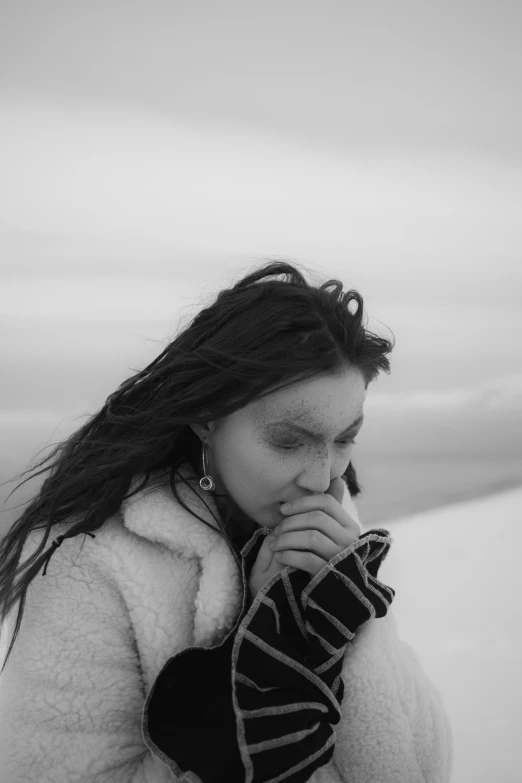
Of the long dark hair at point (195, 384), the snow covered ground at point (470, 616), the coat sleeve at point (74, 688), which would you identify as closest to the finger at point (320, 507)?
the long dark hair at point (195, 384)

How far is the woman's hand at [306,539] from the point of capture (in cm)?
126

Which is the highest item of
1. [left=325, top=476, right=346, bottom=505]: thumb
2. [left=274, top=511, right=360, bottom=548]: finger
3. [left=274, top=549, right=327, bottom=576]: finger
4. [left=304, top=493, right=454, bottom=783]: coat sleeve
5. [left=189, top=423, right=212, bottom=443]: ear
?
[left=189, top=423, right=212, bottom=443]: ear

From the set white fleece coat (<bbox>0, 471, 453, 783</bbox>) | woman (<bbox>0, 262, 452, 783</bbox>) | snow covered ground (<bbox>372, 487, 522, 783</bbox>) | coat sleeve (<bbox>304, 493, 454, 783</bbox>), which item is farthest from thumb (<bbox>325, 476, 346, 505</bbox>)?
snow covered ground (<bbox>372, 487, 522, 783</bbox>)

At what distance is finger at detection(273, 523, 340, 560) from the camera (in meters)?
1.27

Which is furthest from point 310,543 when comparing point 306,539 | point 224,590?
point 224,590

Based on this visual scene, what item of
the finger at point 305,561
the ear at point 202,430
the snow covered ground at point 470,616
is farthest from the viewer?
the snow covered ground at point 470,616

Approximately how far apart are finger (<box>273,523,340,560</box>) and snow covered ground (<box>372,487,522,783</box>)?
0.96m

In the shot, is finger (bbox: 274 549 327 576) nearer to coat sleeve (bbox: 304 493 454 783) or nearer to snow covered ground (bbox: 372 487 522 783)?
coat sleeve (bbox: 304 493 454 783)

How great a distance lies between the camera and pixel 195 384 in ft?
4.42

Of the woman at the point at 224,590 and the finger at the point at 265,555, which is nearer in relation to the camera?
the woman at the point at 224,590

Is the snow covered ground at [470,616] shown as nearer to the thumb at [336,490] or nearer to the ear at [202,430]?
the thumb at [336,490]

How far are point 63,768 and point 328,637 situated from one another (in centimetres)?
47

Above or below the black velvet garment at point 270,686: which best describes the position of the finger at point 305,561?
above

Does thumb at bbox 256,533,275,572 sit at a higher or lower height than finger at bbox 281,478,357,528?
lower
